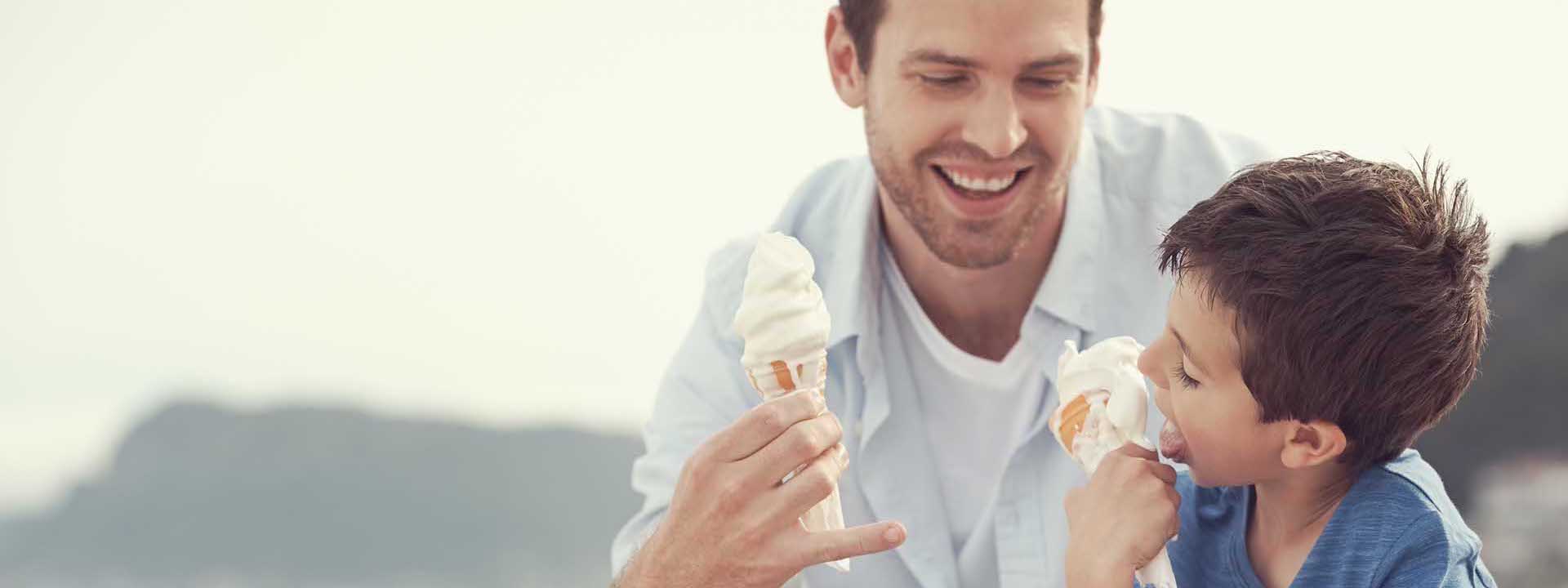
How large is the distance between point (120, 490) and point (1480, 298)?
6.62 metres

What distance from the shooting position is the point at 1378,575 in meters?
1.77

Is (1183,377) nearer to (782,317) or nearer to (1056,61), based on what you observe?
(782,317)

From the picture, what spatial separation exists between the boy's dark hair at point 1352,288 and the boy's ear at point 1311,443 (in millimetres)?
13

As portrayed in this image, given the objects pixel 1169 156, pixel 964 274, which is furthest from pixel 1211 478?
pixel 1169 156

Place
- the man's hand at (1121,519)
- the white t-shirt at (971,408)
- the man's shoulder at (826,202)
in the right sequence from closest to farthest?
the man's hand at (1121,519) → the white t-shirt at (971,408) → the man's shoulder at (826,202)

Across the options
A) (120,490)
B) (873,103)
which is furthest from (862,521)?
(120,490)

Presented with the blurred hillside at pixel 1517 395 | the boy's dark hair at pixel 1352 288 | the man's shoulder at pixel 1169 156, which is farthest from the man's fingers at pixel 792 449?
the blurred hillside at pixel 1517 395

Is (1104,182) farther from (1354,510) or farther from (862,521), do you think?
(1354,510)

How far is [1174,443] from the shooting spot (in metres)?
1.89

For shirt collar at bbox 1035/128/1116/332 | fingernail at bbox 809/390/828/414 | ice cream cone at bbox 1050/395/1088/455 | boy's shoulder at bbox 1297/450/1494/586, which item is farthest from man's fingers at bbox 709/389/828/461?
shirt collar at bbox 1035/128/1116/332

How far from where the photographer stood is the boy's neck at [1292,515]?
6.23ft

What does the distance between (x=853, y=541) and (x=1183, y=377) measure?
508 mm

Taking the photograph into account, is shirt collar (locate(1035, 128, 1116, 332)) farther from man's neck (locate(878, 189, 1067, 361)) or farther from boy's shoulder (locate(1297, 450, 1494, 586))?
boy's shoulder (locate(1297, 450, 1494, 586))

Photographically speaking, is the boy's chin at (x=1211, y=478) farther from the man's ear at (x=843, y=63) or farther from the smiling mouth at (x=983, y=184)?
the man's ear at (x=843, y=63)
